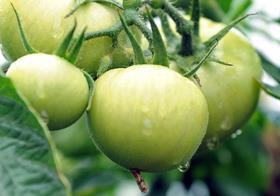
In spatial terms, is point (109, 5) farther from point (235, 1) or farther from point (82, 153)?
point (82, 153)

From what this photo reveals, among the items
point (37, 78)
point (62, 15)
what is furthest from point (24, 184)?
point (62, 15)

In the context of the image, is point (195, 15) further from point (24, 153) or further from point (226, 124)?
point (24, 153)

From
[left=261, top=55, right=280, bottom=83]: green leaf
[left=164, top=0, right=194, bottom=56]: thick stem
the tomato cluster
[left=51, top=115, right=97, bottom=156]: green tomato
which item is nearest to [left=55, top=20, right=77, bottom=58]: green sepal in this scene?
the tomato cluster

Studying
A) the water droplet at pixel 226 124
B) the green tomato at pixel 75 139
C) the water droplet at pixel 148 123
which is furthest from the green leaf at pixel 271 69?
the green tomato at pixel 75 139

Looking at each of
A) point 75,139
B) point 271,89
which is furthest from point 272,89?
point 75,139

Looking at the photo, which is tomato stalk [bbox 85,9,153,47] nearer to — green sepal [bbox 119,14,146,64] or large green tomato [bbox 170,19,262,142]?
green sepal [bbox 119,14,146,64]
